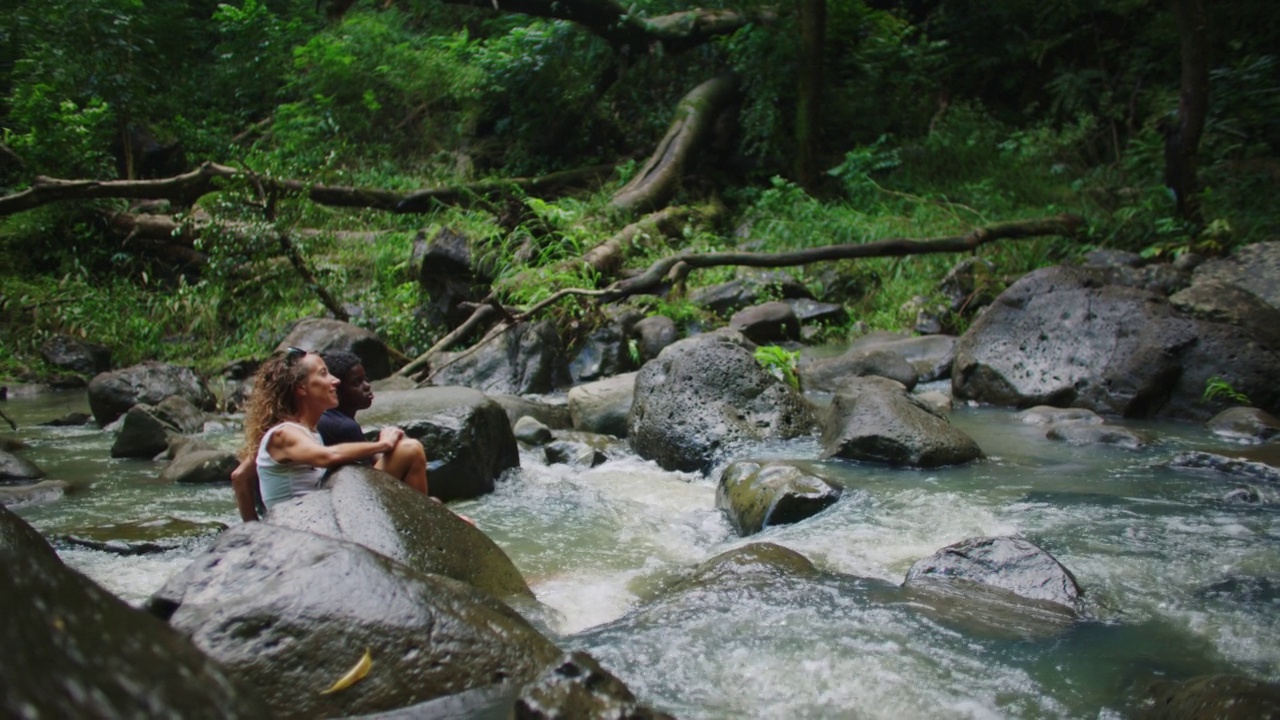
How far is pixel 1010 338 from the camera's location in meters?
8.28

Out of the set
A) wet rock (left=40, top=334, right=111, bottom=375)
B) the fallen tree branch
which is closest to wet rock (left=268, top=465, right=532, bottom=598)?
the fallen tree branch

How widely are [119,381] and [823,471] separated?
23.5 ft

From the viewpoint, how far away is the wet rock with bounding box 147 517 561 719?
2568mm

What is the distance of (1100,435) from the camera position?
667 centimetres

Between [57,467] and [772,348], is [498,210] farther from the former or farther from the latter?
[57,467]

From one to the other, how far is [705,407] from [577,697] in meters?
4.62

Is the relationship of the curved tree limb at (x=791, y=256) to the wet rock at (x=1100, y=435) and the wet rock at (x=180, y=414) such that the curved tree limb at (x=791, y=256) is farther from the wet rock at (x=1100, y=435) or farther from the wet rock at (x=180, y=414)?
the wet rock at (x=180, y=414)

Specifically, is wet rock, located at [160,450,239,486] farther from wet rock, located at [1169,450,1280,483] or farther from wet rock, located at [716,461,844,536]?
wet rock, located at [1169,450,1280,483]

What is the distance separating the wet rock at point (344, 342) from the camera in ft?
30.3

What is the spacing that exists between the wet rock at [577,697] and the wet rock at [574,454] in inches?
170

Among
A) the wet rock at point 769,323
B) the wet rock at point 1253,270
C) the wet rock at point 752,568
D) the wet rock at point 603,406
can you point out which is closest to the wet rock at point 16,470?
the wet rock at point 603,406

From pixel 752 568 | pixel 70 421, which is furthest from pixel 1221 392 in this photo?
pixel 70 421

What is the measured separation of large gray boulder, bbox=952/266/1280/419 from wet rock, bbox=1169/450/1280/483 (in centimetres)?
162

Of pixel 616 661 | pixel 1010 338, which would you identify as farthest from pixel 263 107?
pixel 616 661
